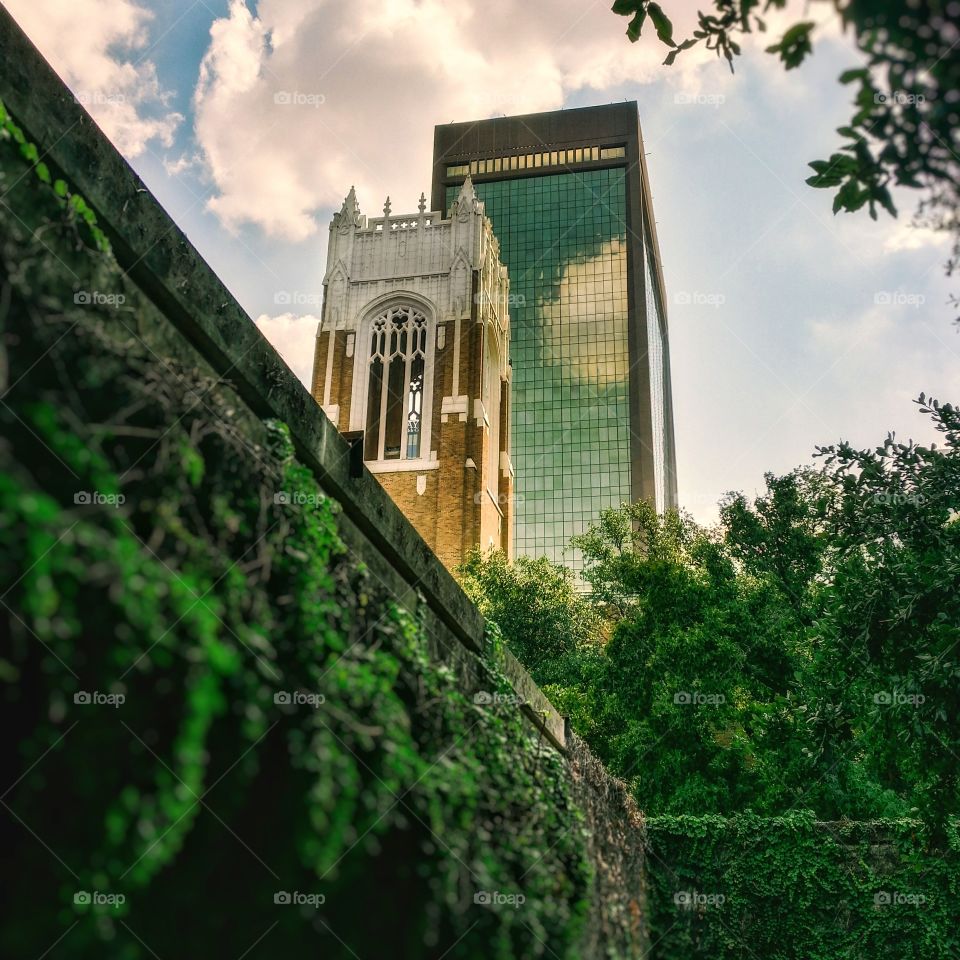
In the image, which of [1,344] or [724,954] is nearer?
[1,344]

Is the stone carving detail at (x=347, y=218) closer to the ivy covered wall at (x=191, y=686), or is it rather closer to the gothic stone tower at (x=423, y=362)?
the gothic stone tower at (x=423, y=362)

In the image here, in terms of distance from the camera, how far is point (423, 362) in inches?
1598

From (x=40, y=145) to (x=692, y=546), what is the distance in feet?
71.6

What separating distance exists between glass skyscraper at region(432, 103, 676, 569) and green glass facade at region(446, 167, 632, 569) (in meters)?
0.10

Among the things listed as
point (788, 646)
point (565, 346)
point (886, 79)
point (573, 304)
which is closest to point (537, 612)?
point (788, 646)

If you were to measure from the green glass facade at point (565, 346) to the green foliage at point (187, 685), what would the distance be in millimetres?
69561

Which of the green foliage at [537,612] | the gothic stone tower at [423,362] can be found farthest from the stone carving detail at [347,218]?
the green foliage at [537,612]

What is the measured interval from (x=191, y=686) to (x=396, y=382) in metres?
39.1

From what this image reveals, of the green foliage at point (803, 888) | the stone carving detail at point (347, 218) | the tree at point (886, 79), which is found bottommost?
the green foliage at point (803, 888)

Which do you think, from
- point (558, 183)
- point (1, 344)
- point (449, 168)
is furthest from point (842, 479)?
point (449, 168)

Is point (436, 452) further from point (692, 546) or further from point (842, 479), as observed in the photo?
point (842, 479)

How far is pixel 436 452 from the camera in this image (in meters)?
38.3

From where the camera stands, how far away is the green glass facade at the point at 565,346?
76.3 m

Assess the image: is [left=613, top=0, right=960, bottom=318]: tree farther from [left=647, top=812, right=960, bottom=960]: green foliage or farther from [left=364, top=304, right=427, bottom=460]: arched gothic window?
[left=364, top=304, right=427, bottom=460]: arched gothic window
